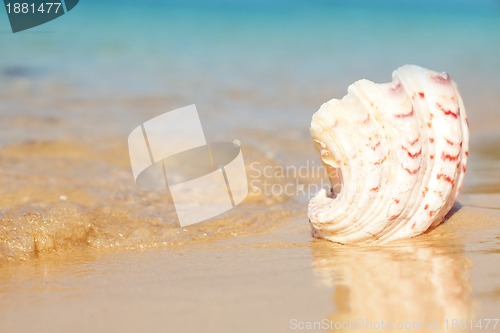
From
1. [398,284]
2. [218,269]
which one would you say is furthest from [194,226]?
[398,284]

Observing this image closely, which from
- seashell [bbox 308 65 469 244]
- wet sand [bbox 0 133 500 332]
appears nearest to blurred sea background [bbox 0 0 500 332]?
wet sand [bbox 0 133 500 332]

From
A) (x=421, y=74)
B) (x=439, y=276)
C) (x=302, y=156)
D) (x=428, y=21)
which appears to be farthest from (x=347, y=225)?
(x=428, y=21)

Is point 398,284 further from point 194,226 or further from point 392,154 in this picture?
point 194,226

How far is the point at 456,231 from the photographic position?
309 centimetres

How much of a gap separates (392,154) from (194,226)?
1.22m

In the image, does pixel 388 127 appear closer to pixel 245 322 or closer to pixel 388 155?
pixel 388 155

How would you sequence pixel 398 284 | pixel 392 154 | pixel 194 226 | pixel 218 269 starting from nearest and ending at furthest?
pixel 398 284
pixel 218 269
pixel 392 154
pixel 194 226

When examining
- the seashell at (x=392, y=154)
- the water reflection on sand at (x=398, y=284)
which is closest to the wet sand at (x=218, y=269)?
the water reflection on sand at (x=398, y=284)

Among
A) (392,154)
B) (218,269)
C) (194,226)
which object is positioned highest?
(392,154)

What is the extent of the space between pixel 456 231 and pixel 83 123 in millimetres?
3903

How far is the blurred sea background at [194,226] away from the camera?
2.27 metres

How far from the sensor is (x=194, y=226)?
359 cm

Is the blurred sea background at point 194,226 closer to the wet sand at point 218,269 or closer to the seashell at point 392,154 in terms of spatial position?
the wet sand at point 218,269

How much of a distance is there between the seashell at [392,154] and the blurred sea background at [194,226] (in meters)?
0.13
